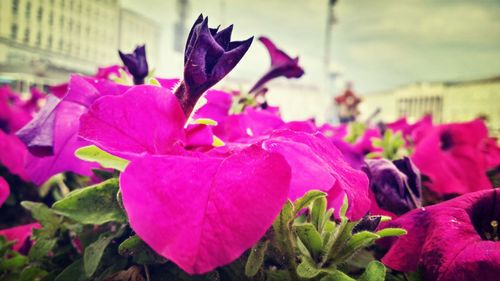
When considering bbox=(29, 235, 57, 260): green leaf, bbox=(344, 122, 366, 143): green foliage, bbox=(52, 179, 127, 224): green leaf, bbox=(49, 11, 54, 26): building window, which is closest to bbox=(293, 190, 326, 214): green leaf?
bbox=(52, 179, 127, 224): green leaf

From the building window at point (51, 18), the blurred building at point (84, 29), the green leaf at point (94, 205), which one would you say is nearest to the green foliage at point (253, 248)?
the green leaf at point (94, 205)

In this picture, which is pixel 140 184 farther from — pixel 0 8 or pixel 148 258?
pixel 0 8

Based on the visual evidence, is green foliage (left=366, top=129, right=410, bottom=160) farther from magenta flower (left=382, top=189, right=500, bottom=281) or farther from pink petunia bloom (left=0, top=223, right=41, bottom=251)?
pink petunia bloom (left=0, top=223, right=41, bottom=251)

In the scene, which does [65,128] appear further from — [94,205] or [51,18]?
[51,18]

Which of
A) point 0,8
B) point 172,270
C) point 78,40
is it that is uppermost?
point 78,40

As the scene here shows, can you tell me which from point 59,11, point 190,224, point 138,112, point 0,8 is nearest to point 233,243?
point 190,224

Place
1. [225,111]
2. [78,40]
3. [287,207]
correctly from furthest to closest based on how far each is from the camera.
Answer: [78,40], [225,111], [287,207]
